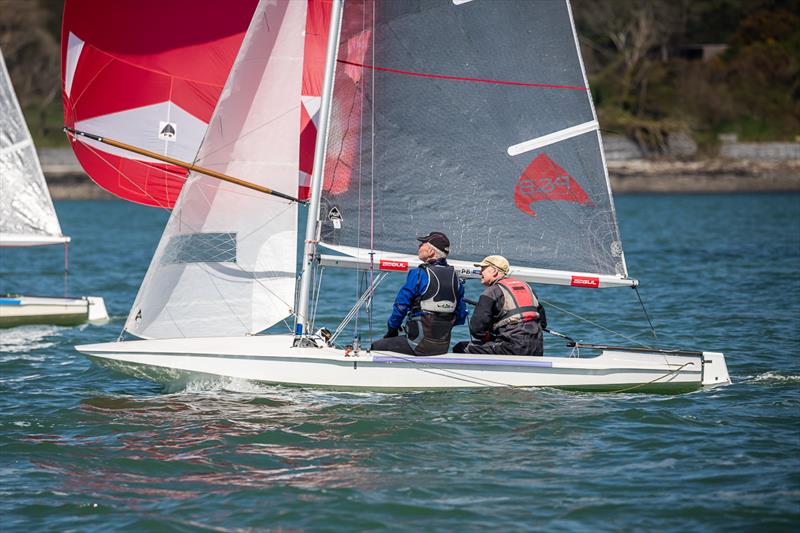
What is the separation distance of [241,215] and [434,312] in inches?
86.1

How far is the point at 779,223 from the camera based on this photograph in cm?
3722

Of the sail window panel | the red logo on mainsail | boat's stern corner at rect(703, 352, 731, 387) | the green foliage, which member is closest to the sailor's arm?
the red logo on mainsail

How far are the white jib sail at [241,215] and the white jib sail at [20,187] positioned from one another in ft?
21.3

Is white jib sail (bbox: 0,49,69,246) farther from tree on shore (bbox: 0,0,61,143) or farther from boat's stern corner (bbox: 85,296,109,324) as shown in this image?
tree on shore (bbox: 0,0,61,143)

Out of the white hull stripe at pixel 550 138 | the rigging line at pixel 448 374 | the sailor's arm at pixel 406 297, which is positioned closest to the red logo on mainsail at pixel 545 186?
the white hull stripe at pixel 550 138

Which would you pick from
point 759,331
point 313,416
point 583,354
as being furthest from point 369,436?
point 759,331

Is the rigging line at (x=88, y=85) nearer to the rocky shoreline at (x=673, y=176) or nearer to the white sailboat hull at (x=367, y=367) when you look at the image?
the white sailboat hull at (x=367, y=367)

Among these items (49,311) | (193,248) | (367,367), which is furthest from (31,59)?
(367,367)

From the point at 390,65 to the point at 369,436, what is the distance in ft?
11.9

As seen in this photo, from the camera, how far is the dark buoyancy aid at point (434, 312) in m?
10.4

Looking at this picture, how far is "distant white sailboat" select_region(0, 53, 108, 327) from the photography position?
16.9m

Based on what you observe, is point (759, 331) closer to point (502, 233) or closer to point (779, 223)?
point (502, 233)

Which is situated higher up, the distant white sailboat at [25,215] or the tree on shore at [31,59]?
the tree on shore at [31,59]

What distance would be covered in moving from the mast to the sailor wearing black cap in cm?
82
